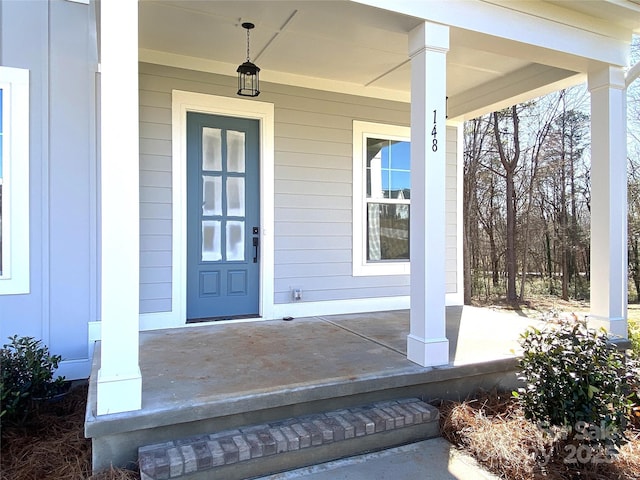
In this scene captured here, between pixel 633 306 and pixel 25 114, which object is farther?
pixel 633 306

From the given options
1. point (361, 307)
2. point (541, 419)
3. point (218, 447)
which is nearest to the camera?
point (218, 447)

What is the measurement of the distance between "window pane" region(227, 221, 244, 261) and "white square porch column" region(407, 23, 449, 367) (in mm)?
2002

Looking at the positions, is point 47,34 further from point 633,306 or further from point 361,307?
point 633,306

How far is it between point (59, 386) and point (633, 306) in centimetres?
1017

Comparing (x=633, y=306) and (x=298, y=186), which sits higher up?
(x=298, y=186)

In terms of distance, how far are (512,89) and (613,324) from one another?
253 centimetres

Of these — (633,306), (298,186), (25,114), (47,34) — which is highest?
(47,34)

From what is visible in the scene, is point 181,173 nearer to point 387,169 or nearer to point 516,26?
point 387,169

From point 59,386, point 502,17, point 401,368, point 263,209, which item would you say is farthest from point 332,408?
point 502,17

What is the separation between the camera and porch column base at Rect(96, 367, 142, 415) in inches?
80.5

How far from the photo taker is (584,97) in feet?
30.8

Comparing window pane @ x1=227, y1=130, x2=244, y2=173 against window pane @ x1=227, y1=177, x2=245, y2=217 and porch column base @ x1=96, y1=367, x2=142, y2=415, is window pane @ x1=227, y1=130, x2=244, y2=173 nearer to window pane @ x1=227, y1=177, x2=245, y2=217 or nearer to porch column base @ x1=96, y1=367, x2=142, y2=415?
window pane @ x1=227, y1=177, x2=245, y2=217

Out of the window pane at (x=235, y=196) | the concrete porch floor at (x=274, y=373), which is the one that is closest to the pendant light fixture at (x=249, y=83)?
the window pane at (x=235, y=196)

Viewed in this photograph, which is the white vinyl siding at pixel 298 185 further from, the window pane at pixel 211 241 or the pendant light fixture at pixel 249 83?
the window pane at pixel 211 241
